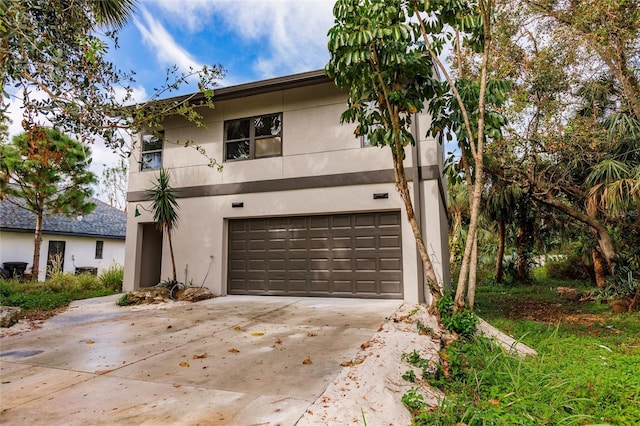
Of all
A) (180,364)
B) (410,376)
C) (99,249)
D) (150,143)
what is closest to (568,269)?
(410,376)

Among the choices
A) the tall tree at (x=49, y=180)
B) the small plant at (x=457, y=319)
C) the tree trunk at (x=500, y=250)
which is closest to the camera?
the small plant at (x=457, y=319)

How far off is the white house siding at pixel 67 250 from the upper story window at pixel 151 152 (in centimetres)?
466

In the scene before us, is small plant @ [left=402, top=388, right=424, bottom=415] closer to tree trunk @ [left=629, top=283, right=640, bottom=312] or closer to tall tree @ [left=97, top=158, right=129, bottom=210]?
tree trunk @ [left=629, top=283, right=640, bottom=312]

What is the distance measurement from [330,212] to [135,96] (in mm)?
4727

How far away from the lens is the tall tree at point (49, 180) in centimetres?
1131

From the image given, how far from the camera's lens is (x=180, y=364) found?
397 cm

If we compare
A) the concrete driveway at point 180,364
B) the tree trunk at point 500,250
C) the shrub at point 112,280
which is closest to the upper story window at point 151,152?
the shrub at point 112,280

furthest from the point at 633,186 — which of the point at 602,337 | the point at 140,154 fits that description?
the point at 140,154

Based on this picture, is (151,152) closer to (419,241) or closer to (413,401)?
(419,241)

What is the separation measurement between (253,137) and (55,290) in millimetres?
7179

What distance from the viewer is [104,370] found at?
151 inches

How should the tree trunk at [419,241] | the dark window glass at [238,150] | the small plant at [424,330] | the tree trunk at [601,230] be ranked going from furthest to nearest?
1. the dark window glass at [238,150]
2. the tree trunk at [601,230]
3. the tree trunk at [419,241]
4. the small plant at [424,330]

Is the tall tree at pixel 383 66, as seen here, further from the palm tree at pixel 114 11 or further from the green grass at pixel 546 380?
the palm tree at pixel 114 11

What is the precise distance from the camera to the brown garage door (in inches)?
320
